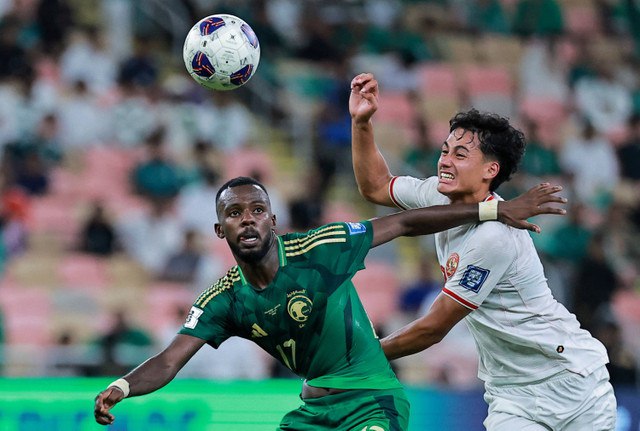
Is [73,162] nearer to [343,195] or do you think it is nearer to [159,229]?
[159,229]

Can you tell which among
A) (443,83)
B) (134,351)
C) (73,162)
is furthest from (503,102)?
(134,351)

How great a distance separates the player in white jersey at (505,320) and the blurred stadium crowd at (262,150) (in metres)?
4.66

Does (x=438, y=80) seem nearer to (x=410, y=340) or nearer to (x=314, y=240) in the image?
(x=410, y=340)

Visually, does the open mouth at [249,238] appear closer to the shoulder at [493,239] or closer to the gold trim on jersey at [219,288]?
the gold trim on jersey at [219,288]

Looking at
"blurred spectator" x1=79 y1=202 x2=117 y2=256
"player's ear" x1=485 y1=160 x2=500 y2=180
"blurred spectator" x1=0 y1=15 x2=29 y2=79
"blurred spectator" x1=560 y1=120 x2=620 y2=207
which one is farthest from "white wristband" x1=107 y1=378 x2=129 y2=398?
"blurred spectator" x1=560 y1=120 x2=620 y2=207

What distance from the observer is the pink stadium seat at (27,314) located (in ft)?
39.2

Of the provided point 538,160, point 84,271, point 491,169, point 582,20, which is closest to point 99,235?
point 84,271

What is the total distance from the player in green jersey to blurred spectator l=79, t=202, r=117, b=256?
22.2ft

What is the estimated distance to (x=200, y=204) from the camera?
1257 cm

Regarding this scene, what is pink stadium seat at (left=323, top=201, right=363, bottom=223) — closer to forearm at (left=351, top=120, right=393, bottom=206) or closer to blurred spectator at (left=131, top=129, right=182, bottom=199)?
blurred spectator at (left=131, top=129, right=182, bottom=199)

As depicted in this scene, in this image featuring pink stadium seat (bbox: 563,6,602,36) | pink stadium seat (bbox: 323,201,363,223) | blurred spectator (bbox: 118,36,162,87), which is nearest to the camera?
pink stadium seat (bbox: 323,201,363,223)

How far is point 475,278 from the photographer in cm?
596

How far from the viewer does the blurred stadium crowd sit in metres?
12.0

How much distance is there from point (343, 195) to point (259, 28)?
260 cm
